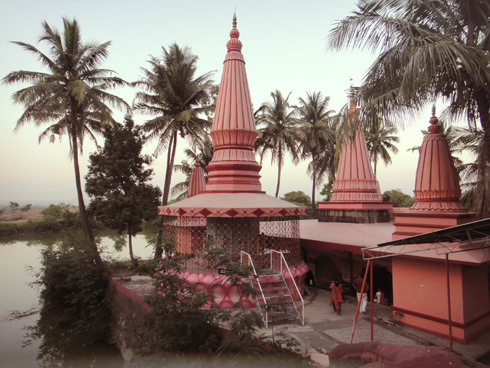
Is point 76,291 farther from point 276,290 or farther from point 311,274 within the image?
point 311,274

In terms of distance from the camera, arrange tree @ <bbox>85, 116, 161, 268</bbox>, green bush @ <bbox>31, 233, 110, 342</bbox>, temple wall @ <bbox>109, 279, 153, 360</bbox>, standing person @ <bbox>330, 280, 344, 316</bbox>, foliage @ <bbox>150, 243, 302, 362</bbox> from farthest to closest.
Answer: tree @ <bbox>85, 116, 161, 268</bbox>, green bush @ <bbox>31, 233, 110, 342</bbox>, standing person @ <bbox>330, 280, 344, 316</bbox>, temple wall @ <bbox>109, 279, 153, 360</bbox>, foliage @ <bbox>150, 243, 302, 362</bbox>

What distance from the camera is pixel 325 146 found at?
30.3 metres

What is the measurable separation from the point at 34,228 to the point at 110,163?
90.2ft

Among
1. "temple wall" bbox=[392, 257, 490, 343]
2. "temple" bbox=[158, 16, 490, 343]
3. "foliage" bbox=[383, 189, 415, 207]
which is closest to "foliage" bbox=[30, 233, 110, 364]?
"temple" bbox=[158, 16, 490, 343]

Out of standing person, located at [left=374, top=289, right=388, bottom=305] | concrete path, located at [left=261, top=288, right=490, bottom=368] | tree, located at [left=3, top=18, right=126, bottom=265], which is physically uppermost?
tree, located at [left=3, top=18, right=126, bottom=265]

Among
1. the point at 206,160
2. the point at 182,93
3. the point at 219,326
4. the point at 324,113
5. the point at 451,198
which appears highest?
the point at 324,113

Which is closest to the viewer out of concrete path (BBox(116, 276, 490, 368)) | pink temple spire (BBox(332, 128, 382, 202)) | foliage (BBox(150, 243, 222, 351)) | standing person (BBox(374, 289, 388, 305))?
foliage (BBox(150, 243, 222, 351))

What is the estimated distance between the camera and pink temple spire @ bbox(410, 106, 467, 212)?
825 cm

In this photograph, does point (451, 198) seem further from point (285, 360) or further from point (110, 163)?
point (110, 163)

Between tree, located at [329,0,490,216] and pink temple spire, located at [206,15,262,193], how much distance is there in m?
4.26

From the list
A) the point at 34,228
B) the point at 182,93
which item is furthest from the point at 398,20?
the point at 34,228

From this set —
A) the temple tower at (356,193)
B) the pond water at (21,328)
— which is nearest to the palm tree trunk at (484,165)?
the temple tower at (356,193)

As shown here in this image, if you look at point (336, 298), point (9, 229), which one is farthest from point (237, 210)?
point (9, 229)

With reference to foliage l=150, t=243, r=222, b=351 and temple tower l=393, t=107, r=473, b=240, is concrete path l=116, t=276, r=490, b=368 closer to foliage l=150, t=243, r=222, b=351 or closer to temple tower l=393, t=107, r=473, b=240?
foliage l=150, t=243, r=222, b=351
